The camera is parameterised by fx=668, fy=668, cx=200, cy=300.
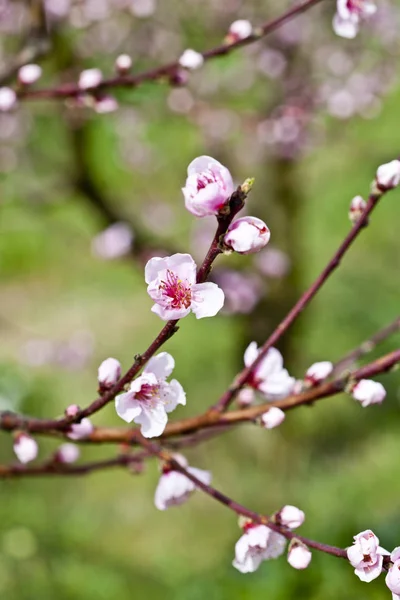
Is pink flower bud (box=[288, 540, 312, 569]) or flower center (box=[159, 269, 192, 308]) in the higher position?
flower center (box=[159, 269, 192, 308])

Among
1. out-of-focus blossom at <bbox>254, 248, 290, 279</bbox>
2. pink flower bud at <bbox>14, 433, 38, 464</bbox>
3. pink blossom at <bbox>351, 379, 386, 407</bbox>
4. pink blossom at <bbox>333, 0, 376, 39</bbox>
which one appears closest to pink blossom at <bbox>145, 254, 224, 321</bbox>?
pink blossom at <bbox>351, 379, 386, 407</bbox>

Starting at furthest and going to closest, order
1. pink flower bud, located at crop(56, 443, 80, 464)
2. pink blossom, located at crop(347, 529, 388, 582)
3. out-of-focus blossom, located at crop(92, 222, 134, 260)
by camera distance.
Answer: out-of-focus blossom, located at crop(92, 222, 134, 260)
pink flower bud, located at crop(56, 443, 80, 464)
pink blossom, located at crop(347, 529, 388, 582)

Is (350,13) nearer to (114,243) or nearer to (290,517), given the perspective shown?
(290,517)

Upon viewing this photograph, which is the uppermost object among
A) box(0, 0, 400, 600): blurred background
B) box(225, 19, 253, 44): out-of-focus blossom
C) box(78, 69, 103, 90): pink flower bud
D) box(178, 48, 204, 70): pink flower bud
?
box(78, 69, 103, 90): pink flower bud

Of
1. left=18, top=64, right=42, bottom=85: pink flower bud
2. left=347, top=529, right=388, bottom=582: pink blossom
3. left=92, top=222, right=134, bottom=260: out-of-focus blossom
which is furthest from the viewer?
left=92, top=222, right=134, bottom=260: out-of-focus blossom

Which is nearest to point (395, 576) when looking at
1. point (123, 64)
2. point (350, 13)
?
point (350, 13)

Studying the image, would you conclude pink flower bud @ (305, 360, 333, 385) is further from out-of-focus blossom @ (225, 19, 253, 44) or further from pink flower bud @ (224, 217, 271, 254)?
out-of-focus blossom @ (225, 19, 253, 44)

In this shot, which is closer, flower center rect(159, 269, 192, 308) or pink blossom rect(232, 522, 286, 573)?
flower center rect(159, 269, 192, 308)

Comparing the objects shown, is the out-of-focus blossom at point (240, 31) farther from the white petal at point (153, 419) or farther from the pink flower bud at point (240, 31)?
the white petal at point (153, 419)
